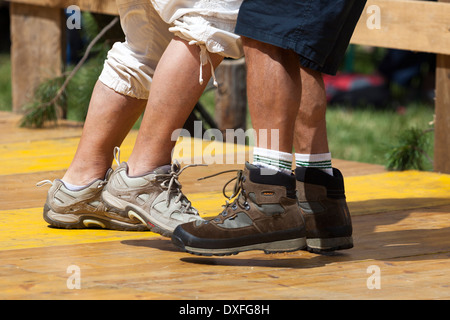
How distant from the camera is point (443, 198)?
103 inches

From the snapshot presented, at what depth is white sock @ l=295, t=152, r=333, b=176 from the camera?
6.51 ft

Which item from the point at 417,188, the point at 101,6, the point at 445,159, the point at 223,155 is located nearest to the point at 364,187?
the point at 417,188

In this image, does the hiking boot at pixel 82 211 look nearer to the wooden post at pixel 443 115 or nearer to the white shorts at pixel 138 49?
the white shorts at pixel 138 49

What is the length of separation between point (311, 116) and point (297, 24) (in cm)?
28

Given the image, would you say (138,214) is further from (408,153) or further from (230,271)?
(408,153)

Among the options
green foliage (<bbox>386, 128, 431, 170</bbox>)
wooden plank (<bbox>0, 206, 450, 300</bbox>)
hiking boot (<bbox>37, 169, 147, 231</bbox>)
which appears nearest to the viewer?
wooden plank (<bbox>0, 206, 450, 300</bbox>)

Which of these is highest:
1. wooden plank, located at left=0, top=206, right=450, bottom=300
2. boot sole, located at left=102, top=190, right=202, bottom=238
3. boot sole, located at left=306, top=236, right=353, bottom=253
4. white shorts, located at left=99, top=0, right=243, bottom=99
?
white shorts, located at left=99, top=0, right=243, bottom=99

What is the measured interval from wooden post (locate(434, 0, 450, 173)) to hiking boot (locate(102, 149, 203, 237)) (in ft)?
4.12

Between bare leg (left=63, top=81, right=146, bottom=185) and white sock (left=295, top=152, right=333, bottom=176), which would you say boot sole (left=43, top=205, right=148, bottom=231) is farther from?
white sock (left=295, top=152, right=333, bottom=176)

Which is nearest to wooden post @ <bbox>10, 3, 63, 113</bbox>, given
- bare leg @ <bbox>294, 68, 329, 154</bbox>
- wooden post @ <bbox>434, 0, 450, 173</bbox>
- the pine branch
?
the pine branch

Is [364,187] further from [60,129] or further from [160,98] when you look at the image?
[60,129]

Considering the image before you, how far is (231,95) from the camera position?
4.20m

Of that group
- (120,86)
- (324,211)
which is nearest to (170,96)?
(120,86)

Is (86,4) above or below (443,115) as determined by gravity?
above
